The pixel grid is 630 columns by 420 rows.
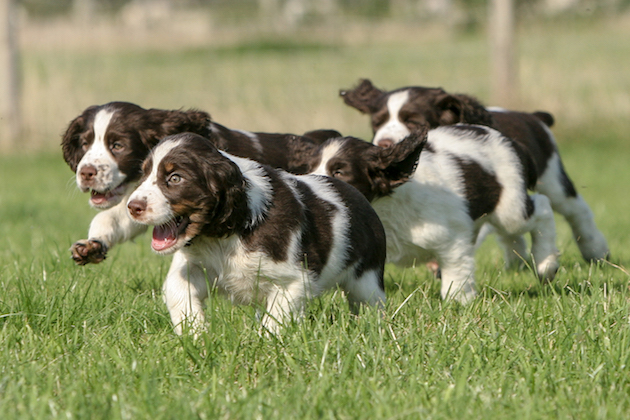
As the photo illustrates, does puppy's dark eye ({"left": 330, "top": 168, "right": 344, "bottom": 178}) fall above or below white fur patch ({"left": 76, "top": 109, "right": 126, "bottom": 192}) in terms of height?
below

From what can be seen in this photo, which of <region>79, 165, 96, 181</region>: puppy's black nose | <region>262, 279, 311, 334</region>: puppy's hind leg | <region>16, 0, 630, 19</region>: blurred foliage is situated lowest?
<region>16, 0, 630, 19</region>: blurred foliage

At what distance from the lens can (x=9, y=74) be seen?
12.7 m

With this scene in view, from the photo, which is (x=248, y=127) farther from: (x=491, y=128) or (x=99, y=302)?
(x=99, y=302)

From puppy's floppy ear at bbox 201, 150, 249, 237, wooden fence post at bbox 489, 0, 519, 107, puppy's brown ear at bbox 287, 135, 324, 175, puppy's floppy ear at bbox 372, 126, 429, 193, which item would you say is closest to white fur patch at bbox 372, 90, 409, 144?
puppy's brown ear at bbox 287, 135, 324, 175

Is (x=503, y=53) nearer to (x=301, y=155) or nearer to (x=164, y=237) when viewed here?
(x=301, y=155)

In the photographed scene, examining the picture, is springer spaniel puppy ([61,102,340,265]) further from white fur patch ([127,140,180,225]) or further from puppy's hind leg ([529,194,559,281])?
puppy's hind leg ([529,194,559,281])

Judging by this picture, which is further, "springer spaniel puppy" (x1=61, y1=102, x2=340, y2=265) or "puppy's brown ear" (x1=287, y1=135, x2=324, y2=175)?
"puppy's brown ear" (x1=287, y1=135, x2=324, y2=175)

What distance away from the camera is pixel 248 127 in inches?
525

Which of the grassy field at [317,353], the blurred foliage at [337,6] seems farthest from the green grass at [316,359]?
the blurred foliage at [337,6]

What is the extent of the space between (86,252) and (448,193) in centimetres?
196

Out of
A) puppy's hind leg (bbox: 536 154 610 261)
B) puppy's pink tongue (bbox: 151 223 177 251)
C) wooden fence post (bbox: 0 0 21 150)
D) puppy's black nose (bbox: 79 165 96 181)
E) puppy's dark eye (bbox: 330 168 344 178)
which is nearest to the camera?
puppy's pink tongue (bbox: 151 223 177 251)

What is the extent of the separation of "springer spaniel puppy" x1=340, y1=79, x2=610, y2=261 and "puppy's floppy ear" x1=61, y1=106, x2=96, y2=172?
1716mm

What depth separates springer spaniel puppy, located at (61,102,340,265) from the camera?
412cm

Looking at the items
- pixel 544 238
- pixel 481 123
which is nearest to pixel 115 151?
pixel 481 123
